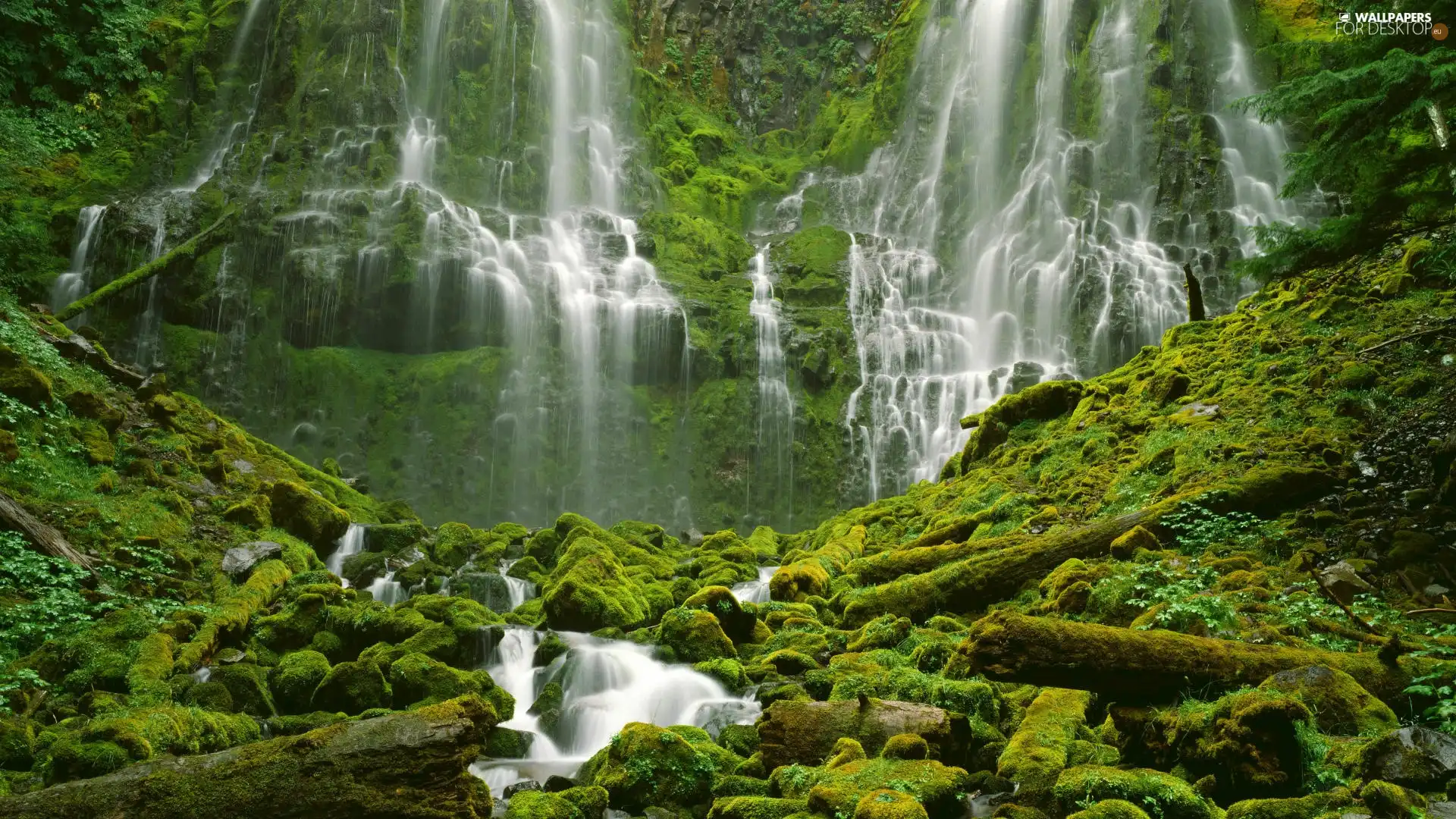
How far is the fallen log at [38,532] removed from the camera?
8.00 metres

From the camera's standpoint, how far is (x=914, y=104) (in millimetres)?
36750

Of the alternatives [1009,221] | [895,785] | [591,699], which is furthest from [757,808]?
[1009,221]

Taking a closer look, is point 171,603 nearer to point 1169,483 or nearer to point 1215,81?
point 1169,483

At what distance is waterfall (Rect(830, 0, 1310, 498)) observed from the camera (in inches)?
1026

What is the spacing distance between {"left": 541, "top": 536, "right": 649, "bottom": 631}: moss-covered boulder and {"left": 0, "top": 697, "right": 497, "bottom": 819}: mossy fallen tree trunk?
6.40 meters

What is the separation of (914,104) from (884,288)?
11.0 m

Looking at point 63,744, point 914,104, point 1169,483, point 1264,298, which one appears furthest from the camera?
point 914,104

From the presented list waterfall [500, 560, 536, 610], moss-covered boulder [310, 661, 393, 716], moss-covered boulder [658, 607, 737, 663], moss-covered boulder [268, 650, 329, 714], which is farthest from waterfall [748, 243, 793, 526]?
moss-covered boulder [310, 661, 393, 716]

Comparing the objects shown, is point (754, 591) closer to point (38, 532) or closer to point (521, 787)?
point (521, 787)

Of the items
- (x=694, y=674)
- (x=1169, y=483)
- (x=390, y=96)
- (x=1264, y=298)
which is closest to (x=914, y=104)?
(x=390, y=96)

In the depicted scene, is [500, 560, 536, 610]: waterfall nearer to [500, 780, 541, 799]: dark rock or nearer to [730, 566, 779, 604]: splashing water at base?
[730, 566, 779, 604]: splashing water at base

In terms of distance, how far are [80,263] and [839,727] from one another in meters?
27.4

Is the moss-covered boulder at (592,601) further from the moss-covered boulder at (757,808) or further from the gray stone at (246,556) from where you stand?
the moss-covered boulder at (757,808)

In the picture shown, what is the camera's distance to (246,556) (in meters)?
11.5
